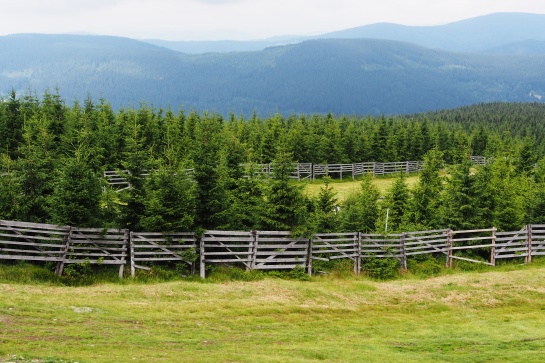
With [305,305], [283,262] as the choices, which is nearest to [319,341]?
[305,305]

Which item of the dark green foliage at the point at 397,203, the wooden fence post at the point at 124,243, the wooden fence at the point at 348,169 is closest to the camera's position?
the wooden fence post at the point at 124,243

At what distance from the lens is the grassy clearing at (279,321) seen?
1205cm

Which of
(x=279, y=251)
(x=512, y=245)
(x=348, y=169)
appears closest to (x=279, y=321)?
(x=279, y=251)

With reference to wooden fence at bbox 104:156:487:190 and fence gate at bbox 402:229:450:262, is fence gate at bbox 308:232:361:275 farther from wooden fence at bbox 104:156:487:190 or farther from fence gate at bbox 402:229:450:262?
wooden fence at bbox 104:156:487:190

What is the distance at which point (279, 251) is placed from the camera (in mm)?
21109

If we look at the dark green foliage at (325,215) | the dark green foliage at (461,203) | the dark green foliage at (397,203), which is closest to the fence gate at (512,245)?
the dark green foliage at (461,203)

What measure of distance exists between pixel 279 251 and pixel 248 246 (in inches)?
57.5

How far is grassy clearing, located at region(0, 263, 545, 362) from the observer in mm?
12055

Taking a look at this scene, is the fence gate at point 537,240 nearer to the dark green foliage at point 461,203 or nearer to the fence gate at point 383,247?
the dark green foliage at point 461,203

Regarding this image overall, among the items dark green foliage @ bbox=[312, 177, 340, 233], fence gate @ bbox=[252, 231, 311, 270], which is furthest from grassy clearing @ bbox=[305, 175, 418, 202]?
fence gate @ bbox=[252, 231, 311, 270]

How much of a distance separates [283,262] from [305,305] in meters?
3.96

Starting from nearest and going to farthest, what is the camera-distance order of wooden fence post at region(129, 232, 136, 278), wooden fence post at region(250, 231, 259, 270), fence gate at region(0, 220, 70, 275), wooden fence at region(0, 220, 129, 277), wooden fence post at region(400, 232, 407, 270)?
fence gate at region(0, 220, 70, 275)
wooden fence at region(0, 220, 129, 277)
wooden fence post at region(129, 232, 136, 278)
wooden fence post at region(250, 231, 259, 270)
wooden fence post at region(400, 232, 407, 270)

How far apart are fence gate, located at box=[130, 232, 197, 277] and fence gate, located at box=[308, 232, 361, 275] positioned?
5271 mm

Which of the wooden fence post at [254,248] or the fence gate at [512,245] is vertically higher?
the wooden fence post at [254,248]
